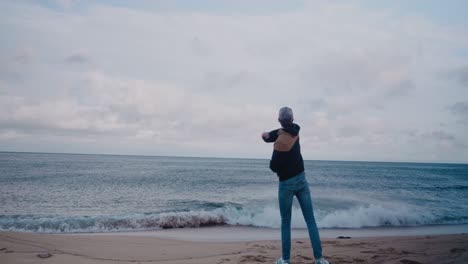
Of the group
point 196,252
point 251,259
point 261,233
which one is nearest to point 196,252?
point 196,252

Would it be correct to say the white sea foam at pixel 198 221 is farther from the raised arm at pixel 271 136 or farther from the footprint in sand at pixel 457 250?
the raised arm at pixel 271 136

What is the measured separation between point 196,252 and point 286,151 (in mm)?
3296

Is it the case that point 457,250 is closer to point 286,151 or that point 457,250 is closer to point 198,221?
point 286,151

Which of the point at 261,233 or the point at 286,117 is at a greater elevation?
the point at 286,117

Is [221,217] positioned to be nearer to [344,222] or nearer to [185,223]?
[185,223]

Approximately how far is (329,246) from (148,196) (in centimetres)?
1570

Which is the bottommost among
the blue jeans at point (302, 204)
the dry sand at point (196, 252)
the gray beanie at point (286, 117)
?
the dry sand at point (196, 252)

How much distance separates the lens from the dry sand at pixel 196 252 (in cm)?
550

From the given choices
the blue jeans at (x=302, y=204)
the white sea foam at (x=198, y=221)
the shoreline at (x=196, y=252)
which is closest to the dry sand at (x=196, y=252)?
the shoreline at (x=196, y=252)

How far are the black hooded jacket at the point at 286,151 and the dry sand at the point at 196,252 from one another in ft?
5.97

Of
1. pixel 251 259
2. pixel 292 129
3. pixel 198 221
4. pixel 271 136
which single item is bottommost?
pixel 198 221

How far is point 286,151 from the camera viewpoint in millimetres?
4715

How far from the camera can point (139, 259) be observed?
5.95 meters

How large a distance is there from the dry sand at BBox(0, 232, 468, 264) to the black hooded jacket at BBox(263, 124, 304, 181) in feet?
5.97
